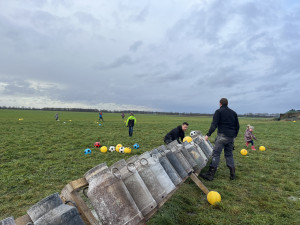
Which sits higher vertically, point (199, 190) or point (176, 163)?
point (176, 163)

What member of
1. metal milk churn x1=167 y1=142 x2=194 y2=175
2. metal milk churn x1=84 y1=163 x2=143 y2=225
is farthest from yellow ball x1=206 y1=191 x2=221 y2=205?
metal milk churn x1=84 y1=163 x2=143 y2=225

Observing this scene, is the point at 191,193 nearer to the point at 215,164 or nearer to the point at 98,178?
the point at 215,164

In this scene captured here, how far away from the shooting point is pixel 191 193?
20.4 ft

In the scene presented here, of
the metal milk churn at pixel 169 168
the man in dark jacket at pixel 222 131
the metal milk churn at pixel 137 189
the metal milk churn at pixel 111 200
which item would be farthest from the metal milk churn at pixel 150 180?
the man in dark jacket at pixel 222 131

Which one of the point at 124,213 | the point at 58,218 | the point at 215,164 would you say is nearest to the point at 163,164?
the point at 124,213

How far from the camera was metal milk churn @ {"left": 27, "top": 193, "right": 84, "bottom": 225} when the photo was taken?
2250 mm

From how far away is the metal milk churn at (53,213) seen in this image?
2.25m

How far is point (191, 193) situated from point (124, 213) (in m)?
3.88

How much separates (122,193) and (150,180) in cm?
90

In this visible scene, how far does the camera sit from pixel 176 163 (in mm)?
4891

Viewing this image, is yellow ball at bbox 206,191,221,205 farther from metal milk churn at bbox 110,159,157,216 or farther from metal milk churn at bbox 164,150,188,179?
metal milk churn at bbox 110,159,157,216

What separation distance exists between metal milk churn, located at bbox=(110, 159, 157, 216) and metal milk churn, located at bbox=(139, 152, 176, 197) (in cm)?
50

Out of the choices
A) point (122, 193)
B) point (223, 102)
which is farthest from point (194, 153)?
point (122, 193)

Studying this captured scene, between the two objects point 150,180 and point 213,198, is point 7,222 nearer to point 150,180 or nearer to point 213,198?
point 150,180
